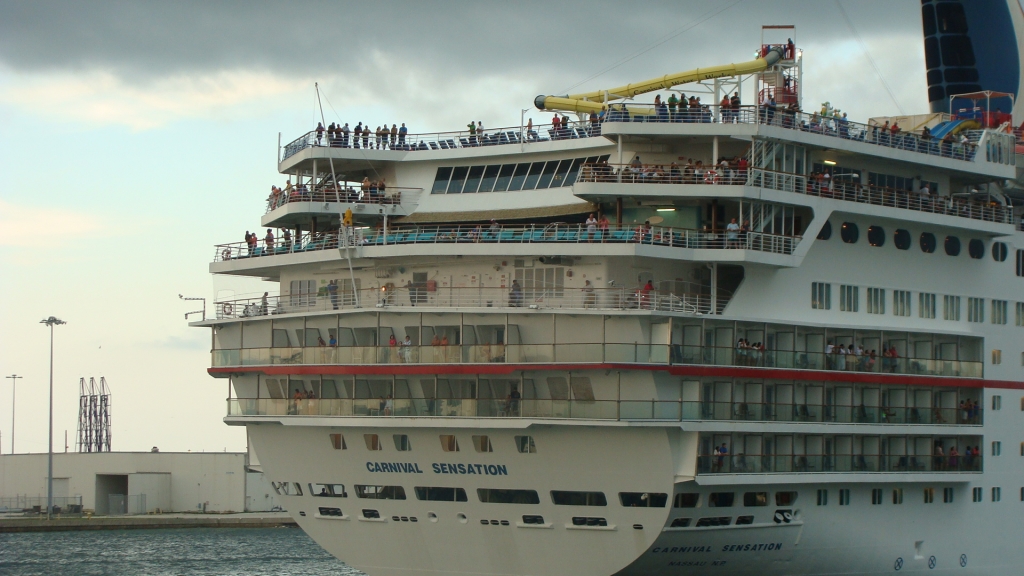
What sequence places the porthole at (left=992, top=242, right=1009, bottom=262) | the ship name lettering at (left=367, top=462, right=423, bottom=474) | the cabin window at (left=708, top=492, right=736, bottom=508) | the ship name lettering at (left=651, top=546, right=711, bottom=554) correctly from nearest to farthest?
the ship name lettering at (left=651, top=546, right=711, bottom=554) → the cabin window at (left=708, top=492, right=736, bottom=508) → the ship name lettering at (left=367, top=462, right=423, bottom=474) → the porthole at (left=992, top=242, right=1009, bottom=262)

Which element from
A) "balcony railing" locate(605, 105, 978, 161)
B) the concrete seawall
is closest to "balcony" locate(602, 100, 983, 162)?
"balcony railing" locate(605, 105, 978, 161)

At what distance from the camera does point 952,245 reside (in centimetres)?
5716

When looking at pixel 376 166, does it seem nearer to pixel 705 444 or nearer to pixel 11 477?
pixel 705 444

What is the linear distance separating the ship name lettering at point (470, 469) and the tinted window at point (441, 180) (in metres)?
9.76

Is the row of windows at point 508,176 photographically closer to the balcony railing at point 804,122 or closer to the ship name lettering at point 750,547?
the balcony railing at point 804,122

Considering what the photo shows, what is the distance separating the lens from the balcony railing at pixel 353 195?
54.0 m

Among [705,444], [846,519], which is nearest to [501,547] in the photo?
[705,444]

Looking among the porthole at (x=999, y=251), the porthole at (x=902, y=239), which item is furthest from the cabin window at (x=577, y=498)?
the porthole at (x=999, y=251)

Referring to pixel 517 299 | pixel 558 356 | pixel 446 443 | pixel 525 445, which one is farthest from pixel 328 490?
pixel 558 356

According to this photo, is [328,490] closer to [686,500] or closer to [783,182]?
[686,500]

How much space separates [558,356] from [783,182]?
955 centimetres

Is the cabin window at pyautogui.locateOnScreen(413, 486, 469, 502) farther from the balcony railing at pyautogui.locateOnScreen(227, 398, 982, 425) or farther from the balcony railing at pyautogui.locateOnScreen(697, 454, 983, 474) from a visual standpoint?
the balcony railing at pyautogui.locateOnScreen(697, 454, 983, 474)

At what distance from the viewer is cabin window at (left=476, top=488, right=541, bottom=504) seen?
49.0m

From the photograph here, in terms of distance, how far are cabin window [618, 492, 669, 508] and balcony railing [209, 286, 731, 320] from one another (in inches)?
215
